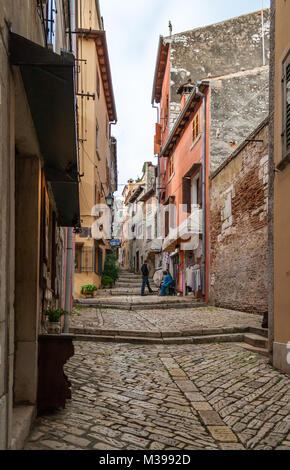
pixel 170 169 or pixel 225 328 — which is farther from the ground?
pixel 170 169

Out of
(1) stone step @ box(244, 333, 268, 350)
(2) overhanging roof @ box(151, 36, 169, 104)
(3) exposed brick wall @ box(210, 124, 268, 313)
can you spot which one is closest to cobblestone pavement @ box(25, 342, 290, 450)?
(1) stone step @ box(244, 333, 268, 350)

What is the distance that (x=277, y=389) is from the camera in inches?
209

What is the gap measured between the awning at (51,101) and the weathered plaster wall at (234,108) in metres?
11.8

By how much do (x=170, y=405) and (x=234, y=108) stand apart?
13.9m

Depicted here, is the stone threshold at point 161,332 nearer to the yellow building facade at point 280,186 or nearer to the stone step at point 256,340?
the stone step at point 256,340

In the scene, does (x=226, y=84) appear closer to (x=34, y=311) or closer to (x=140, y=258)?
(x=34, y=311)

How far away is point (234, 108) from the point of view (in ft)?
54.7

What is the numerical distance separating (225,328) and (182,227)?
9666 mm

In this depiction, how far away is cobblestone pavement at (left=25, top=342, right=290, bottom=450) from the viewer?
3.71 m

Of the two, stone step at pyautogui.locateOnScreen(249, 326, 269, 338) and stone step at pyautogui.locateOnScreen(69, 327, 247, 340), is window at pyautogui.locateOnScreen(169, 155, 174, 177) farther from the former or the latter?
stone step at pyautogui.locateOnScreen(249, 326, 269, 338)

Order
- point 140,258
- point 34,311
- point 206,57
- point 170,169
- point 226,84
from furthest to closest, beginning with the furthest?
point 140,258
point 170,169
point 206,57
point 226,84
point 34,311

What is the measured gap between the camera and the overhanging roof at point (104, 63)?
18484 millimetres

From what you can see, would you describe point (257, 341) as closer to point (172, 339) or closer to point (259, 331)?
point (259, 331)
